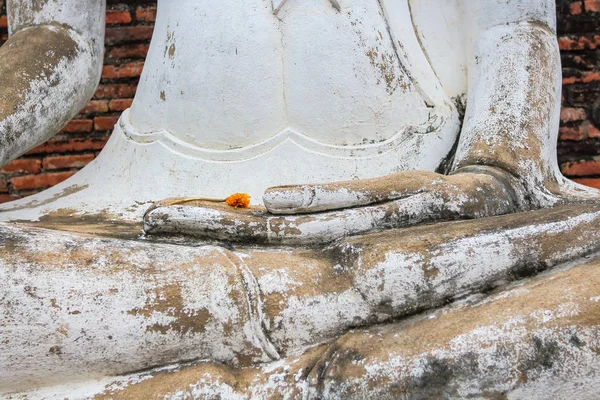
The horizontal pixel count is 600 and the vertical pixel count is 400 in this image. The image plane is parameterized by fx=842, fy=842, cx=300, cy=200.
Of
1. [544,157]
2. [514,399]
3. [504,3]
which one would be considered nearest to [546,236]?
[514,399]

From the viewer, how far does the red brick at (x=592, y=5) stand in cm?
350

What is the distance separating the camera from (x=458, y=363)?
1164 mm

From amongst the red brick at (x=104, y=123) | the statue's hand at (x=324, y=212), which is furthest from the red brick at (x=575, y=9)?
the statue's hand at (x=324, y=212)

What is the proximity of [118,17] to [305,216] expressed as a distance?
248 cm

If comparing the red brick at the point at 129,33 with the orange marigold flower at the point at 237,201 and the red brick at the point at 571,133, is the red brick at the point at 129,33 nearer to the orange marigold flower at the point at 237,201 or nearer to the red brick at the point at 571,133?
the red brick at the point at 571,133

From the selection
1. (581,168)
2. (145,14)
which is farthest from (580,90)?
(145,14)

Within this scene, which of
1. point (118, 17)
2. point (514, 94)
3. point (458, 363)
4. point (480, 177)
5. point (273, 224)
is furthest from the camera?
point (118, 17)

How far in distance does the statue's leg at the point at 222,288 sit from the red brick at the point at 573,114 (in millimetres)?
Result: 2335

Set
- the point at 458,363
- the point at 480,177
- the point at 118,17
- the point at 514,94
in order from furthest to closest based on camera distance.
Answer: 1. the point at 118,17
2. the point at 514,94
3. the point at 480,177
4. the point at 458,363

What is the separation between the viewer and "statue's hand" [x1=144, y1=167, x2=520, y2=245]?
4.55ft

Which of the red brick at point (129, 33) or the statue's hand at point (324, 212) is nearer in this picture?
the statue's hand at point (324, 212)

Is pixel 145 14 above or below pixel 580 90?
above

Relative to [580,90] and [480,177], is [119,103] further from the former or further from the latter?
[480,177]

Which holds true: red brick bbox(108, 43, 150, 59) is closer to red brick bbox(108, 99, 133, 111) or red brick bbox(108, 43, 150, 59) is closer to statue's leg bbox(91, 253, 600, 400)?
red brick bbox(108, 99, 133, 111)
